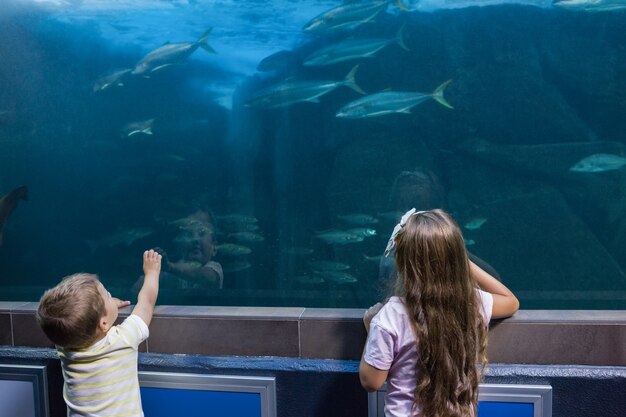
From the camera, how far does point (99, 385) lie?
164 centimetres

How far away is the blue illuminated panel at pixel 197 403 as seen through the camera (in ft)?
6.37

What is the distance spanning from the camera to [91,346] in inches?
64.2

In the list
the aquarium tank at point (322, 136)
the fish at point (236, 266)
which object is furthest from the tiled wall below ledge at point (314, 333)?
the fish at point (236, 266)

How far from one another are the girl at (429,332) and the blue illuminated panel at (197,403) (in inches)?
26.9

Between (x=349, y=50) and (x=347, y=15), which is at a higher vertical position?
(x=347, y=15)

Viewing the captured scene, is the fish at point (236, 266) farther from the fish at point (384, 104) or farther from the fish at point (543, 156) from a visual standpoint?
the fish at point (543, 156)

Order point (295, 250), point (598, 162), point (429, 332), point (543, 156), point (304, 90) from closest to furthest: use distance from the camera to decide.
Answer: point (429, 332) < point (598, 162) < point (304, 90) < point (543, 156) < point (295, 250)

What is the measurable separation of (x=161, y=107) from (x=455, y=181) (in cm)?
1126

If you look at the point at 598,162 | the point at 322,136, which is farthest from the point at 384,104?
the point at 322,136

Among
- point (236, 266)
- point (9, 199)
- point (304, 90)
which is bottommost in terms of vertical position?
point (236, 266)

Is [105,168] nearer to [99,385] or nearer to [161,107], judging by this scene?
[161,107]

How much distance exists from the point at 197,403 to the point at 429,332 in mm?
1069

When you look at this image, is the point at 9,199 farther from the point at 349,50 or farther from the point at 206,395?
the point at 349,50

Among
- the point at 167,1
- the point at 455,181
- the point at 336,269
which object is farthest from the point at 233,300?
the point at 167,1
